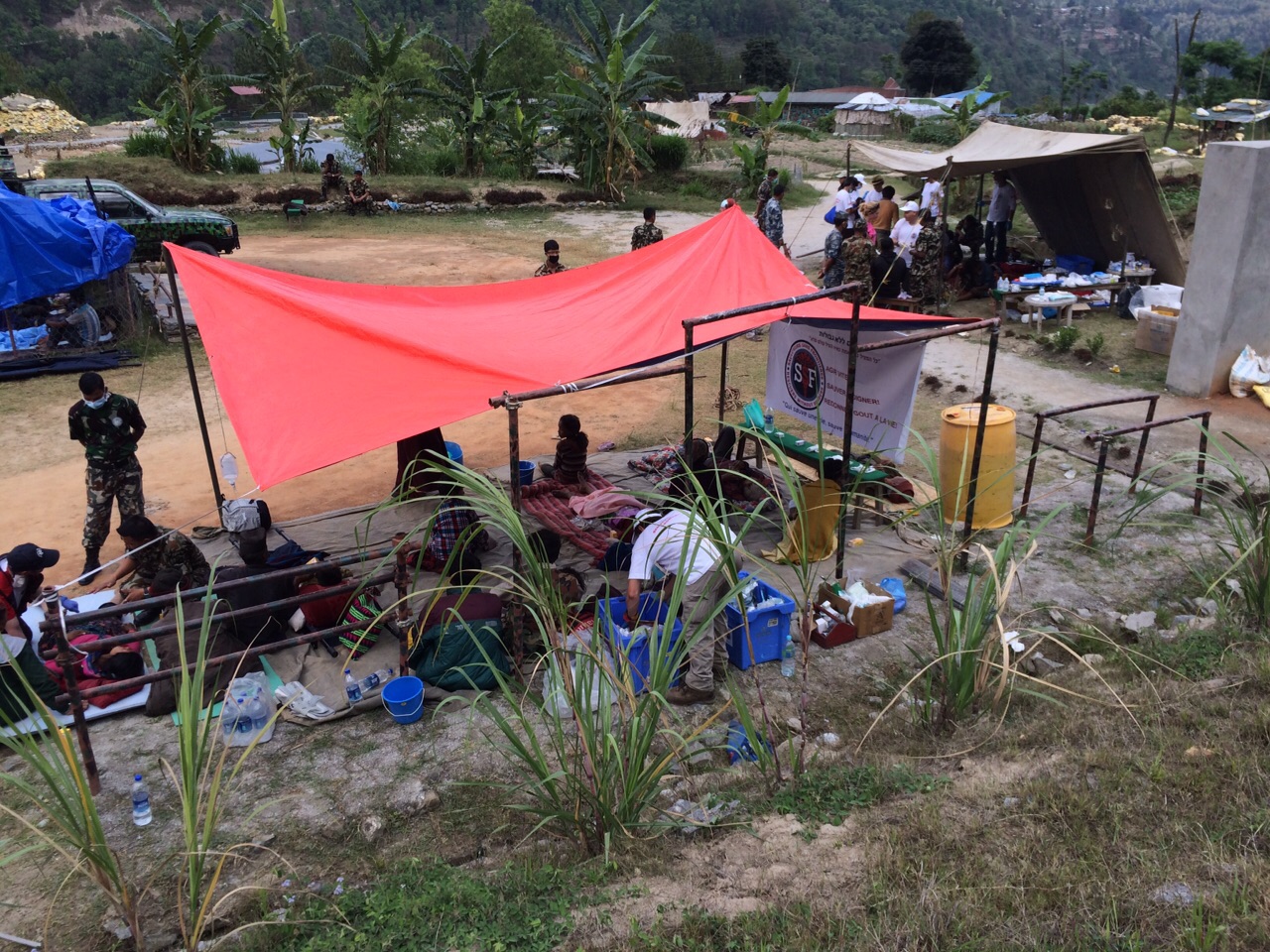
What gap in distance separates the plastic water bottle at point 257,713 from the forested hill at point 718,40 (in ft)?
76.6

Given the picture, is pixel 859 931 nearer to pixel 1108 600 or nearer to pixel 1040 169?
pixel 1108 600

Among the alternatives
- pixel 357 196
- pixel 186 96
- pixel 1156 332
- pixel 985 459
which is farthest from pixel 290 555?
pixel 186 96

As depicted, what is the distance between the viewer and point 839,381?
22.4 ft

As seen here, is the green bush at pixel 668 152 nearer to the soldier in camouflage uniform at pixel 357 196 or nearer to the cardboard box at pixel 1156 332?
the soldier in camouflage uniform at pixel 357 196

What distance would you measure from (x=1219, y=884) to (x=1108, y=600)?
3161mm

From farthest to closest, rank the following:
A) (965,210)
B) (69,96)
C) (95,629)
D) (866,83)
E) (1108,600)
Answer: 1. (866,83)
2. (69,96)
3. (965,210)
4. (1108,600)
5. (95,629)

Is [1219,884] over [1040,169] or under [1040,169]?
under

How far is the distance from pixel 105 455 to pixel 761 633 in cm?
444

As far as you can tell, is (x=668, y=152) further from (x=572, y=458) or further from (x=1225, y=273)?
(x=572, y=458)

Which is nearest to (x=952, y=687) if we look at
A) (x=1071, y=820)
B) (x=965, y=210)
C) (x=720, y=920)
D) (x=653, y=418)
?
(x=1071, y=820)

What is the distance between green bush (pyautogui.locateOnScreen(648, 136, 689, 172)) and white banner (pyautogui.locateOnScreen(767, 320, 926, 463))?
18962 millimetres

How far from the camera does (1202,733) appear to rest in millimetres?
3760

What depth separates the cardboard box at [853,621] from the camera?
5.31m

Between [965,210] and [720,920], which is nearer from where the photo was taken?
[720,920]
